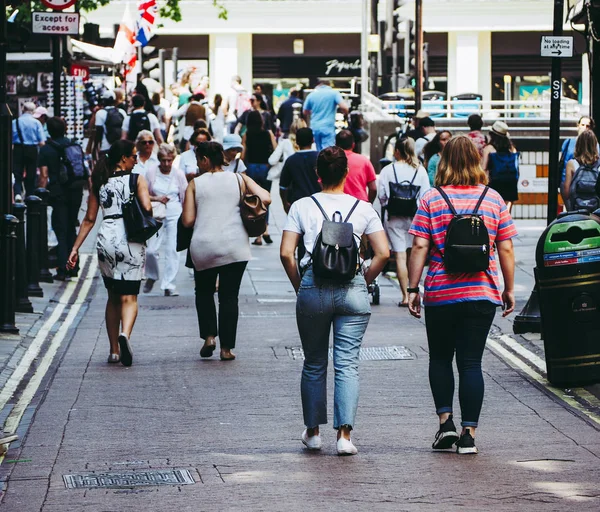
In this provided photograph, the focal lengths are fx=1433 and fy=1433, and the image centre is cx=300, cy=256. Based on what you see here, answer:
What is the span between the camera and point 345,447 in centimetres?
786

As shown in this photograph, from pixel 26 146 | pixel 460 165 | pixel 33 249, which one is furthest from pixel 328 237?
pixel 26 146

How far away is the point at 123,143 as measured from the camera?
448 inches

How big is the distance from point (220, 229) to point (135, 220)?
680 millimetres

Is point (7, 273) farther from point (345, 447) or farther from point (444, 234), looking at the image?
point (444, 234)

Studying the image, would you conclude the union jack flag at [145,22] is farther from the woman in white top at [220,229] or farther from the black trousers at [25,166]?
the woman in white top at [220,229]

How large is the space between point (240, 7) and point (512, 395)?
44275mm

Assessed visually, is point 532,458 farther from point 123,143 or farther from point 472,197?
point 123,143

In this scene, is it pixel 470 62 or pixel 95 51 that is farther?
pixel 470 62

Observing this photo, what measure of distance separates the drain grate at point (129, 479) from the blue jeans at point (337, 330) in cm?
90

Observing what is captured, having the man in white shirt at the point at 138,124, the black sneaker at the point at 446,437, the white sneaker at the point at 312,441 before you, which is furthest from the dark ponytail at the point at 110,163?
the man in white shirt at the point at 138,124

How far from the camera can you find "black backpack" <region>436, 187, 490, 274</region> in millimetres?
7836

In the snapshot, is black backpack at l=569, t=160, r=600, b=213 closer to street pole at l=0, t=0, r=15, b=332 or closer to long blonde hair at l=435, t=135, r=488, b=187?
street pole at l=0, t=0, r=15, b=332

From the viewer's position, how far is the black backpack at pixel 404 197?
14.9 m

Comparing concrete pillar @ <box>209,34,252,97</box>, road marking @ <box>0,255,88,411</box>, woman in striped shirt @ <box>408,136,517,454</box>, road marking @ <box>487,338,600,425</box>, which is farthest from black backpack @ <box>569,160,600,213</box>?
concrete pillar @ <box>209,34,252,97</box>
